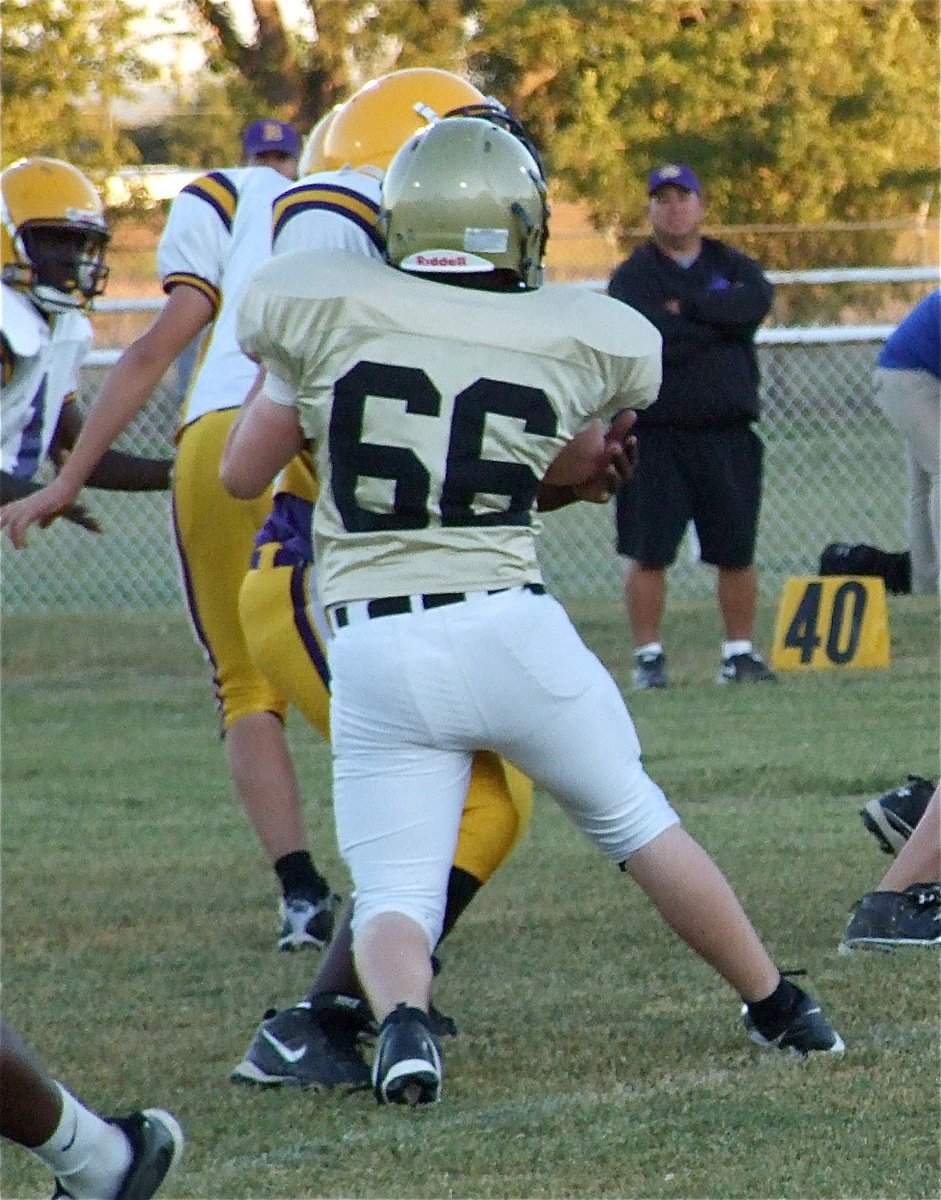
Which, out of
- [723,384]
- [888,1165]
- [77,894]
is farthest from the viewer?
[723,384]

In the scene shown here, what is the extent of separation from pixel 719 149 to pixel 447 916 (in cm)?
2346

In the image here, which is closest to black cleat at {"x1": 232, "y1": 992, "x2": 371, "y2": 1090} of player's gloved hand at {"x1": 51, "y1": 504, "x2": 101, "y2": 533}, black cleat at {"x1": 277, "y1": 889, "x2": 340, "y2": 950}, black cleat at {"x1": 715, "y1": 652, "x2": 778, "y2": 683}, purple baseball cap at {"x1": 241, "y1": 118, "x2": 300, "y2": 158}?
black cleat at {"x1": 277, "y1": 889, "x2": 340, "y2": 950}

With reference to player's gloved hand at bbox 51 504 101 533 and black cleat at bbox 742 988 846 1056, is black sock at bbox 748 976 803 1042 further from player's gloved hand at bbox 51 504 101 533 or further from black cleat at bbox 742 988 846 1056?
player's gloved hand at bbox 51 504 101 533

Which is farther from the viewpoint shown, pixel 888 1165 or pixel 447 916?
pixel 447 916

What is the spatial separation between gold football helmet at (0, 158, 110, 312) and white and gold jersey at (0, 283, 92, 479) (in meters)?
0.06

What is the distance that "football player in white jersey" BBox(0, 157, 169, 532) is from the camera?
6273 millimetres

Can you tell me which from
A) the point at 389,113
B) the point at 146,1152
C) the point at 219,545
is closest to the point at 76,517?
the point at 219,545

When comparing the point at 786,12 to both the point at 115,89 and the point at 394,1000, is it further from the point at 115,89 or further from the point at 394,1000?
the point at 394,1000

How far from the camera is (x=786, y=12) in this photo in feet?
84.0

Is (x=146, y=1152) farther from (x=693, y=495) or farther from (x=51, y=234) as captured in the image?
(x=693, y=495)

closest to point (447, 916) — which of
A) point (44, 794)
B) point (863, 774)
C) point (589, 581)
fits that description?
point (863, 774)

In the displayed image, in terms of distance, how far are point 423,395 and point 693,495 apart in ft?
19.8

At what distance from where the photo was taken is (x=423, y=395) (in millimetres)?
3734

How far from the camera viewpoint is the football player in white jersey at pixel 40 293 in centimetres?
627
